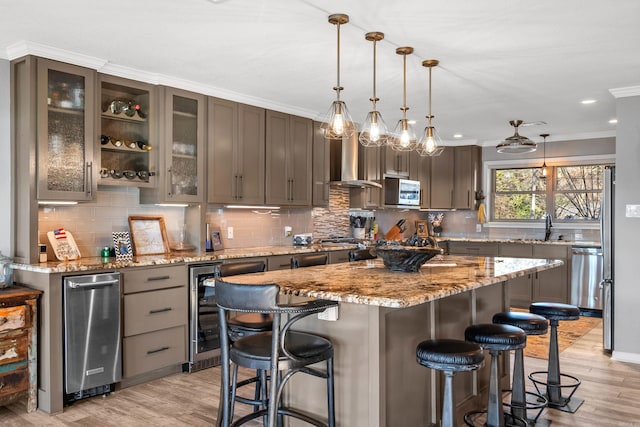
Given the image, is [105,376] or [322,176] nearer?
[105,376]

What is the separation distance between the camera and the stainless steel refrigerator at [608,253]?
459 cm

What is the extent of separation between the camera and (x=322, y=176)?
590cm

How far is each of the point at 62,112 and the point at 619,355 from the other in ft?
16.3

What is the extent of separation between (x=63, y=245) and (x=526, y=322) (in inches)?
129

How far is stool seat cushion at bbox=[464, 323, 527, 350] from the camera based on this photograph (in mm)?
2611

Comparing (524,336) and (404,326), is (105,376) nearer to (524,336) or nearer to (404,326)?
(404,326)

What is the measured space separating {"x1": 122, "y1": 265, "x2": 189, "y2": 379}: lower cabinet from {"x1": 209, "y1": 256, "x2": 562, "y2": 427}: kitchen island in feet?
4.12

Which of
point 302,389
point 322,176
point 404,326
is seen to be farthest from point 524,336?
point 322,176

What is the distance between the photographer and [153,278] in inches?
149

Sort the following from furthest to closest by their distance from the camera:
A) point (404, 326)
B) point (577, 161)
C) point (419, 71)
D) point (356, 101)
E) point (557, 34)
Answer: point (577, 161) < point (356, 101) < point (419, 71) < point (557, 34) < point (404, 326)

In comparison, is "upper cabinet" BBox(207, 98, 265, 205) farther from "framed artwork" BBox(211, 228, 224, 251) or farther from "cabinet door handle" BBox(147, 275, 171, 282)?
"cabinet door handle" BBox(147, 275, 171, 282)

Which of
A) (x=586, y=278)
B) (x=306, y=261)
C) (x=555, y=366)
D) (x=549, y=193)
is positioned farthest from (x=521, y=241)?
(x=306, y=261)

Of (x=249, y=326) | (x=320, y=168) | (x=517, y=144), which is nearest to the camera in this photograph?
(x=249, y=326)

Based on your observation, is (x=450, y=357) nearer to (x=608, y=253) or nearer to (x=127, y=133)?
(x=608, y=253)
